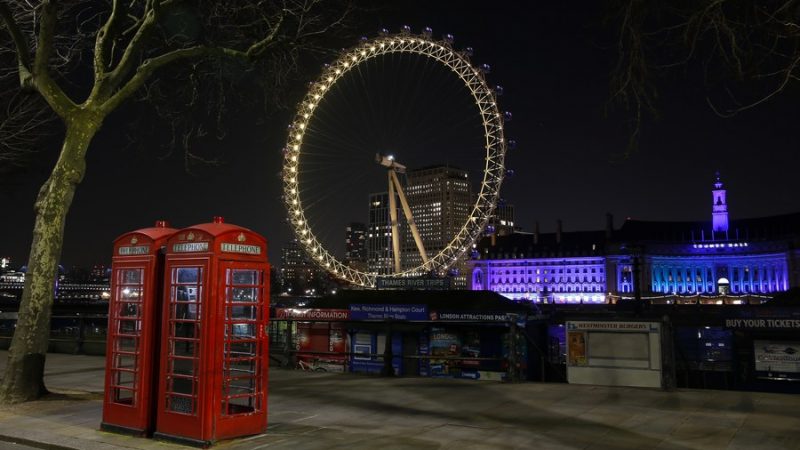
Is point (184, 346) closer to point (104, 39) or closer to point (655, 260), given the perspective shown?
point (104, 39)

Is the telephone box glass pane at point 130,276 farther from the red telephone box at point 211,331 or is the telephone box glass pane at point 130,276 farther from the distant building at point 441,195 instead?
the distant building at point 441,195

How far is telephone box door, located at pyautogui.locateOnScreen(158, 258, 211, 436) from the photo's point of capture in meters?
8.33

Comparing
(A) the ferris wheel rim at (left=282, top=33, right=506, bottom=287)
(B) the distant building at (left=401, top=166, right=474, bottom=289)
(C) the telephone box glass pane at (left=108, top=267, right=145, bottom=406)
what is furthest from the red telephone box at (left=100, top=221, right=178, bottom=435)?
(B) the distant building at (left=401, top=166, right=474, bottom=289)

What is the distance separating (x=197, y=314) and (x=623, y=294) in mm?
156018

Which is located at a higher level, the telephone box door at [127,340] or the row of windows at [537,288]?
the row of windows at [537,288]

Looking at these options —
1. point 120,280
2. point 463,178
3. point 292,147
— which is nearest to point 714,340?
point 120,280

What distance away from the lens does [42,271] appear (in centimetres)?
1218

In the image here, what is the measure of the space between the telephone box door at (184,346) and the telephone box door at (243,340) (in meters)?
0.24

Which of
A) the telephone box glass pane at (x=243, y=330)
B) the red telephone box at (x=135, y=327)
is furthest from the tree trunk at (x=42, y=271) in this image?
the telephone box glass pane at (x=243, y=330)

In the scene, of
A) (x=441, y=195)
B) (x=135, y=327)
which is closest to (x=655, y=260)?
(x=441, y=195)

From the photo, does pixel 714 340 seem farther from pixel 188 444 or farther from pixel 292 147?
pixel 292 147

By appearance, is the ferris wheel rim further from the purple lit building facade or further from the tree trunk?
the purple lit building facade

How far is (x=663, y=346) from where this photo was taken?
1226 centimetres

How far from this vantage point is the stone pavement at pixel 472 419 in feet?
27.2
